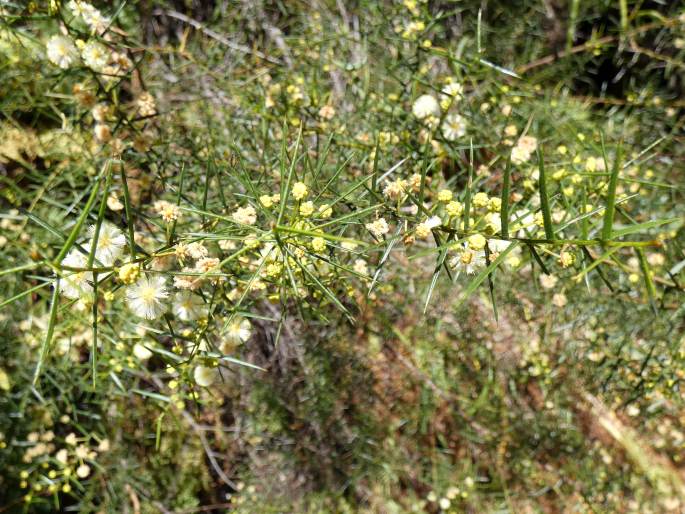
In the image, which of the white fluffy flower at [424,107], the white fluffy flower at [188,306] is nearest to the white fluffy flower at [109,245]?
the white fluffy flower at [188,306]

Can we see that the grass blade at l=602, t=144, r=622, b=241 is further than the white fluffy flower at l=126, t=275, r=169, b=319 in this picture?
No

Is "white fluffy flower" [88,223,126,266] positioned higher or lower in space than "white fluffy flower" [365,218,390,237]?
higher

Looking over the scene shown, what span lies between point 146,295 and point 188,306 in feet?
0.41

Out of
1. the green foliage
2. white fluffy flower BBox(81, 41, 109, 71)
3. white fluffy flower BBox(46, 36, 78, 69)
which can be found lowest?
the green foliage

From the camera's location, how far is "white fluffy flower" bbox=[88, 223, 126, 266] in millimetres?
858

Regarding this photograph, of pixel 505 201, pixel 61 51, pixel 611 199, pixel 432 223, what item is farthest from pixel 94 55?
pixel 611 199

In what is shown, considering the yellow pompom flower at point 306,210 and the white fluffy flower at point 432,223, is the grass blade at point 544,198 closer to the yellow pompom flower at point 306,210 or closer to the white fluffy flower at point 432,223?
the white fluffy flower at point 432,223

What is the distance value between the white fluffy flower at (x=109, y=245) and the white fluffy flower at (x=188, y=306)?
0.45 ft

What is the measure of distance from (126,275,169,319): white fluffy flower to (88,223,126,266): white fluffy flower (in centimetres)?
6

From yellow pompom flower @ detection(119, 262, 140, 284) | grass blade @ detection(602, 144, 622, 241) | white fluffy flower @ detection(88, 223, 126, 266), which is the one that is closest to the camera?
grass blade @ detection(602, 144, 622, 241)

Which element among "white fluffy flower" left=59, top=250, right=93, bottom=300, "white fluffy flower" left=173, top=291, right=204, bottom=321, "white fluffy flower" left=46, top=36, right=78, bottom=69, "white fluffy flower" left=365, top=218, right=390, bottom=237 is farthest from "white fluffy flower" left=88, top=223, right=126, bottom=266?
"white fluffy flower" left=46, top=36, right=78, bottom=69

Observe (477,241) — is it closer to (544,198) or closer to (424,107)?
(544,198)

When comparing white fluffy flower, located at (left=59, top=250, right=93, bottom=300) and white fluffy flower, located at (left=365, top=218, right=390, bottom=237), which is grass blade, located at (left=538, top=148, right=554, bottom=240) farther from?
white fluffy flower, located at (left=59, top=250, right=93, bottom=300)

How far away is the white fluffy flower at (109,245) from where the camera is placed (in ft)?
2.81
